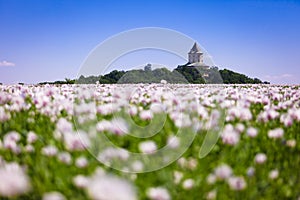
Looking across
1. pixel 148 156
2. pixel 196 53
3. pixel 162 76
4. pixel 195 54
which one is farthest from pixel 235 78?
pixel 148 156

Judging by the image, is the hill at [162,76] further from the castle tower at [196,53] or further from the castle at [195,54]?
the castle tower at [196,53]

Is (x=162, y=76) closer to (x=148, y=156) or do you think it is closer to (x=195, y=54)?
(x=195, y=54)

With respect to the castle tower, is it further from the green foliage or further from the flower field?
the green foliage

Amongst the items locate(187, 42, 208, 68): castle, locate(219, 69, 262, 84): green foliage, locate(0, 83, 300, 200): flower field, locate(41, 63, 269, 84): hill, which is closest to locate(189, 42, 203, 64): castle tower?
locate(187, 42, 208, 68): castle

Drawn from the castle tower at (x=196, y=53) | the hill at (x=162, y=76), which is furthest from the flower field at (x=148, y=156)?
the hill at (x=162, y=76)

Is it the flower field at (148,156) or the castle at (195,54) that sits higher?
the castle at (195,54)

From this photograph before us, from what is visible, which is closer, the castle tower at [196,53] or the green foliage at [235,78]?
the castle tower at [196,53]

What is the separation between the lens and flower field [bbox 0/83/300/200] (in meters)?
2.40

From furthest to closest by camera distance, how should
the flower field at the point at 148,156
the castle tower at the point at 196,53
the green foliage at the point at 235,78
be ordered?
the green foliage at the point at 235,78 < the castle tower at the point at 196,53 < the flower field at the point at 148,156

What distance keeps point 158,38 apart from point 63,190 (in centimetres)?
460

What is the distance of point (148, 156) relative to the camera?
3092 mm

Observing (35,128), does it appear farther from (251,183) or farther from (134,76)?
→ (134,76)

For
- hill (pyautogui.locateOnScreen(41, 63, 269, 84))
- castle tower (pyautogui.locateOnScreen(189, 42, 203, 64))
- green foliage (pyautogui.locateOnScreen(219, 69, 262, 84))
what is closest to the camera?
castle tower (pyautogui.locateOnScreen(189, 42, 203, 64))

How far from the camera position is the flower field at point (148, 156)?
7.88 ft
